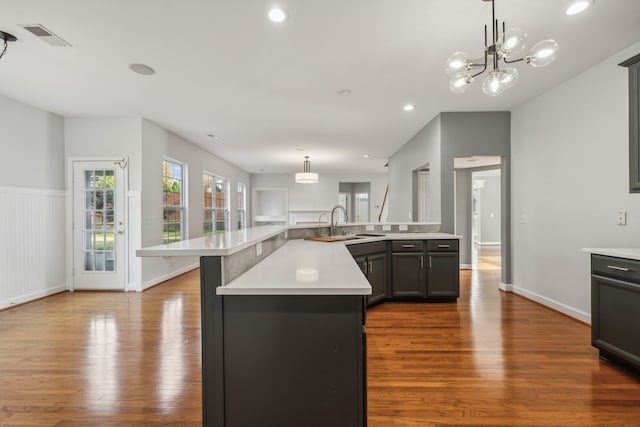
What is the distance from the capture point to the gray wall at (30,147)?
3863mm

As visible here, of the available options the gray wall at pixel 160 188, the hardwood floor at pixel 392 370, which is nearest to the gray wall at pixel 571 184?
the hardwood floor at pixel 392 370

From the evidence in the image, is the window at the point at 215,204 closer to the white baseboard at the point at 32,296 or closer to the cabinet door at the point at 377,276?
the white baseboard at the point at 32,296

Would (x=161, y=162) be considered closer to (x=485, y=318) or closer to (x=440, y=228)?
(x=440, y=228)

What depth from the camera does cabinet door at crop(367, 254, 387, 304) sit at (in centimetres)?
363

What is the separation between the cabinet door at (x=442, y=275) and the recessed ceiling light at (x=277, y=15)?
3.04m

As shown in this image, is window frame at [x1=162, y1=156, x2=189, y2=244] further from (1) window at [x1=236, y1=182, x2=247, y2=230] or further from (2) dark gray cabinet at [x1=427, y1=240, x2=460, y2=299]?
(2) dark gray cabinet at [x1=427, y1=240, x2=460, y2=299]

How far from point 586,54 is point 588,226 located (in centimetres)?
169

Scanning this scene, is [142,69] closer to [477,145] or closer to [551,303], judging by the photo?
[477,145]

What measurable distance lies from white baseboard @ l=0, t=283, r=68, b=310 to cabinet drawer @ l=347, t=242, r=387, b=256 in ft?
14.2

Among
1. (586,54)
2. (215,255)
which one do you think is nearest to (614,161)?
(586,54)

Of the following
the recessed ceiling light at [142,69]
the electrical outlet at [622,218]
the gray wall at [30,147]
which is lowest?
the electrical outlet at [622,218]

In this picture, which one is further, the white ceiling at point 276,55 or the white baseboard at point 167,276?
the white baseboard at point 167,276

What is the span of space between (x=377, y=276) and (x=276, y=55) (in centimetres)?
266

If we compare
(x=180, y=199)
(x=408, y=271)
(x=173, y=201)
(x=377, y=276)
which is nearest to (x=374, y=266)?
(x=377, y=276)
